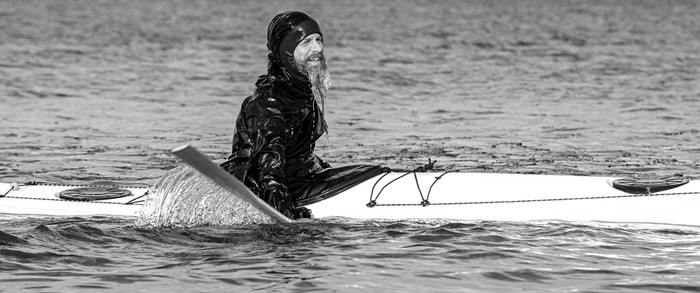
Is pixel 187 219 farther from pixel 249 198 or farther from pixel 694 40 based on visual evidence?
pixel 694 40

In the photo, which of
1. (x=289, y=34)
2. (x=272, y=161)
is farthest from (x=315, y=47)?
(x=272, y=161)

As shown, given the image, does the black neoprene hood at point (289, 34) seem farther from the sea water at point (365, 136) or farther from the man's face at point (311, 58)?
the sea water at point (365, 136)

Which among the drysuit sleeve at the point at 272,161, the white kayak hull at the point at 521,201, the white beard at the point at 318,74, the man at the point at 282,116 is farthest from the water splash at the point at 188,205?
the white beard at the point at 318,74

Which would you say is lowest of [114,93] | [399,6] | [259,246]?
[259,246]

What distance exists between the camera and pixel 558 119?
17.3 meters

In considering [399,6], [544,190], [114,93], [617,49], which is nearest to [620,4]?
[399,6]

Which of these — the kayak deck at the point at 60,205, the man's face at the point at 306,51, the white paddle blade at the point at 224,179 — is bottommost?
the kayak deck at the point at 60,205

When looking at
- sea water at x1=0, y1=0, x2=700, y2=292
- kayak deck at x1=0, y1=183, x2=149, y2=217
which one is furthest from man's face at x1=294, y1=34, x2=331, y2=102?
kayak deck at x1=0, y1=183, x2=149, y2=217

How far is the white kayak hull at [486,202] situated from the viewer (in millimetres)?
9078

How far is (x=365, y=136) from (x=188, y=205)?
6.66 meters

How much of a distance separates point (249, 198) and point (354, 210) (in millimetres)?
892

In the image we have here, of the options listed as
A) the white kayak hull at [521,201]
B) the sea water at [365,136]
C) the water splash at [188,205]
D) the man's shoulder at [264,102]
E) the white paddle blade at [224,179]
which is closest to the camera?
the sea water at [365,136]

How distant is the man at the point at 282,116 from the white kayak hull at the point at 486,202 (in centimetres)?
51

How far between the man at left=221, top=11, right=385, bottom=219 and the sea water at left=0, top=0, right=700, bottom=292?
298 millimetres
